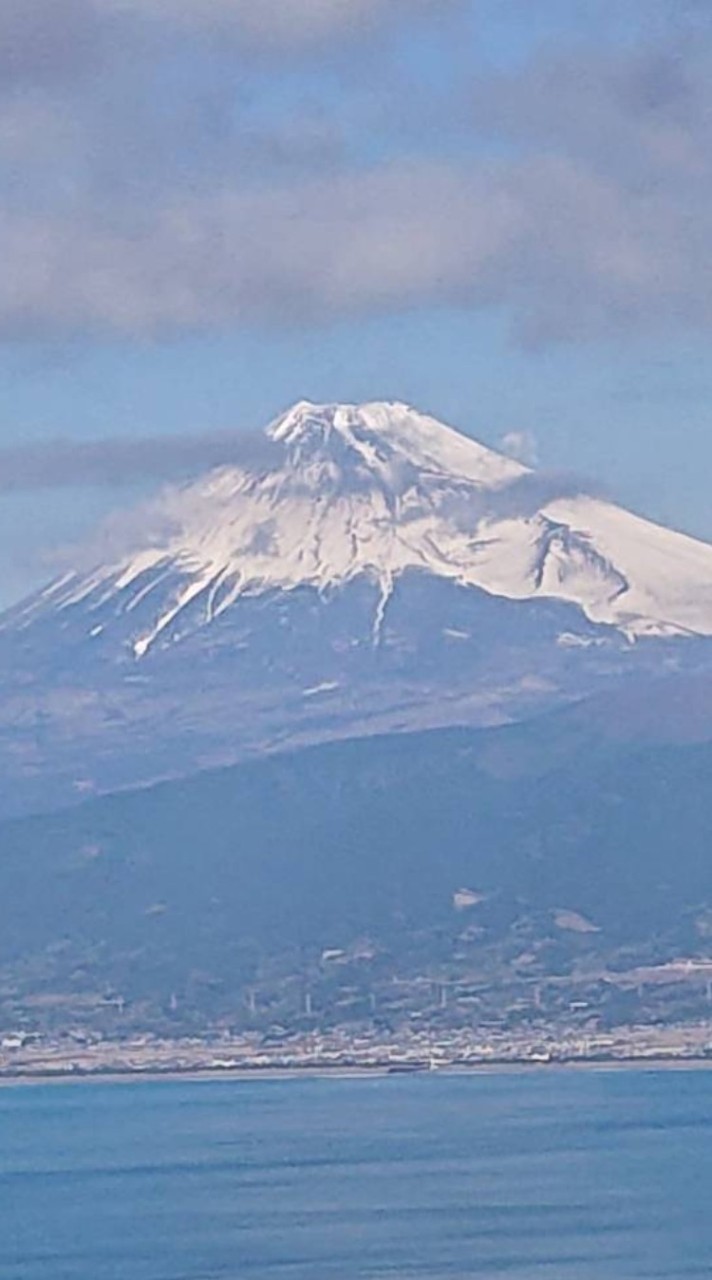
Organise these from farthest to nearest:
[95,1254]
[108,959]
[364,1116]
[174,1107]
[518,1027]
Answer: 1. [108,959]
2. [518,1027]
3. [174,1107]
4. [364,1116]
5. [95,1254]

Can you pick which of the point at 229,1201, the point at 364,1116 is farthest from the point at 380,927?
the point at 229,1201

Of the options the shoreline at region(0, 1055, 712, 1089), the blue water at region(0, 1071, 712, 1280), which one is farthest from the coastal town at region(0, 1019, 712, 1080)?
the blue water at region(0, 1071, 712, 1280)

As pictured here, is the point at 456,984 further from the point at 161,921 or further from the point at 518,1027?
the point at 161,921

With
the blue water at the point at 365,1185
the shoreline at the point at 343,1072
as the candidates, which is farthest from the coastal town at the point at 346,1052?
the blue water at the point at 365,1185

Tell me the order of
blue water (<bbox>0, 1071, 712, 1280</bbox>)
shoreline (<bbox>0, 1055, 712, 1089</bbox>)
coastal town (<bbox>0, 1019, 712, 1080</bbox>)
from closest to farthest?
1. blue water (<bbox>0, 1071, 712, 1280</bbox>)
2. shoreline (<bbox>0, 1055, 712, 1089</bbox>)
3. coastal town (<bbox>0, 1019, 712, 1080</bbox>)

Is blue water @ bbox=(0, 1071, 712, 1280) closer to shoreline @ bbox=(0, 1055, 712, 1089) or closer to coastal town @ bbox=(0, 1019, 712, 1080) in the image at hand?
Answer: shoreline @ bbox=(0, 1055, 712, 1089)

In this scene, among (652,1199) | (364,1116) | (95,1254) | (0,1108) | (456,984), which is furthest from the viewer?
(456,984)
